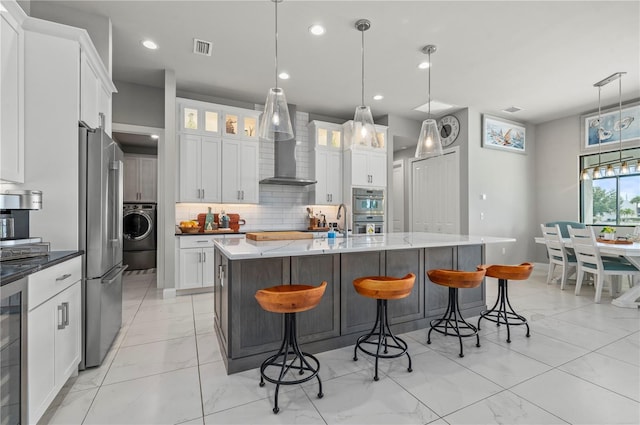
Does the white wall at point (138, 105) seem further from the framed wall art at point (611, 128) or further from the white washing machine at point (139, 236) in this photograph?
the framed wall art at point (611, 128)

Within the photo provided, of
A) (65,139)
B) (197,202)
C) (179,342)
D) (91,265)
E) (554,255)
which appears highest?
(65,139)

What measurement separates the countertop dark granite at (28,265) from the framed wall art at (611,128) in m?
8.00

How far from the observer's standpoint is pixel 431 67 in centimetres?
424

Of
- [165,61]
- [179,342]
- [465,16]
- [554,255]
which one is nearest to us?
[179,342]

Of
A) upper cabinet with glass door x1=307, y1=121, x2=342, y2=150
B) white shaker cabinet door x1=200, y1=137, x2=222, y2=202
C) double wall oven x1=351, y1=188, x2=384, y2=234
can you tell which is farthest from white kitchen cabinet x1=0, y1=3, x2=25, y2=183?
double wall oven x1=351, y1=188, x2=384, y2=234

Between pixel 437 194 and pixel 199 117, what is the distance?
192 inches

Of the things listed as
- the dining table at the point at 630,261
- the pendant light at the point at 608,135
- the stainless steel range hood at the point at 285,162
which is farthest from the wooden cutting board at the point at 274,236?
the pendant light at the point at 608,135

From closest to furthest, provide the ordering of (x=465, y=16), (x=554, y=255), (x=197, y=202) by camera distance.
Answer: (x=465, y=16)
(x=197, y=202)
(x=554, y=255)

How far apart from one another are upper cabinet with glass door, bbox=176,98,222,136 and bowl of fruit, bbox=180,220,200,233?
1393mm

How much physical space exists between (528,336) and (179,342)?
3.32 m

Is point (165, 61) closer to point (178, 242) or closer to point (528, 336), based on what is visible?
point (178, 242)

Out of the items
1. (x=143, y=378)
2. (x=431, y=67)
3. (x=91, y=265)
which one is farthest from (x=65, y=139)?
(x=431, y=67)

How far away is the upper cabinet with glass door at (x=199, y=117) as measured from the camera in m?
4.63

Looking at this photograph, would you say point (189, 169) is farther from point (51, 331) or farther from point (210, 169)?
point (51, 331)
